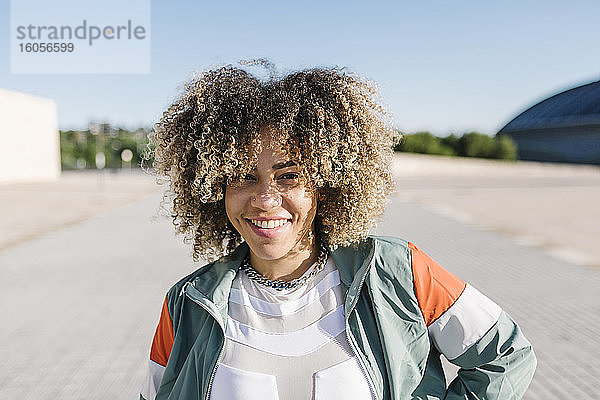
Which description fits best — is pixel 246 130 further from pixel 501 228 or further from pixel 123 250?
pixel 501 228

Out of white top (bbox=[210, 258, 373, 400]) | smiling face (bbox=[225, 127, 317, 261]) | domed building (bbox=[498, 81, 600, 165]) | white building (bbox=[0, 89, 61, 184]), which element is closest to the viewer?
white top (bbox=[210, 258, 373, 400])

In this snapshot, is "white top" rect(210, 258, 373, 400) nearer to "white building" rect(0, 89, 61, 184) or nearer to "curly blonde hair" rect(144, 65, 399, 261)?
"curly blonde hair" rect(144, 65, 399, 261)

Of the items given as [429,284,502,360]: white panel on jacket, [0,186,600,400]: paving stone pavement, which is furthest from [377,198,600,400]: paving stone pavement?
[429,284,502,360]: white panel on jacket

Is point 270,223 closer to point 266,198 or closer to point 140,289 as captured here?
point 266,198

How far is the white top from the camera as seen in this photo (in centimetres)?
144

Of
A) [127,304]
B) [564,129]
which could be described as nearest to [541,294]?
[127,304]

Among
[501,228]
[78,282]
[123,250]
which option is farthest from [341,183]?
[501,228]

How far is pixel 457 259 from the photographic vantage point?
8258 millimetres

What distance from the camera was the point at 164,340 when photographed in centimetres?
161

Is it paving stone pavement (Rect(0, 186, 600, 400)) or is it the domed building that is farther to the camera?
the domed building

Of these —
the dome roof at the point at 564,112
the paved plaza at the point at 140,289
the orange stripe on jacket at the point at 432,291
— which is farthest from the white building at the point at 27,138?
Result: the dome roof at the point at 564,112

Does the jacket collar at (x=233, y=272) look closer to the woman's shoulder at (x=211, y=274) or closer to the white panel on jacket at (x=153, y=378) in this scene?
the woman's shoulder at (x=211, y=274)

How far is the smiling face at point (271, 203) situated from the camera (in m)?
1.54

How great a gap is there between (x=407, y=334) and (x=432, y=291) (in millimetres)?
114
